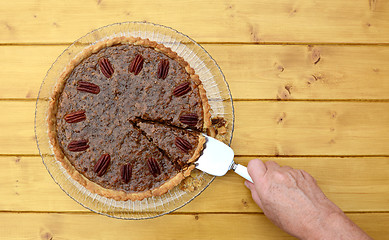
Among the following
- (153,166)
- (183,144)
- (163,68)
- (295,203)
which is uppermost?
(163,68)

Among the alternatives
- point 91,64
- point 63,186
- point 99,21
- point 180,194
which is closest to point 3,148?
point 63,186

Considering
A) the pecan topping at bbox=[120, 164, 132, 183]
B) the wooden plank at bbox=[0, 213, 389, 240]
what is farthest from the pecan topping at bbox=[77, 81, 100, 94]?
the wooden plank at bbox=[0, 213, 389, 240]

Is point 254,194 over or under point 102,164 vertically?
under

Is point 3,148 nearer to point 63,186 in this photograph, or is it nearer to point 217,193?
point 63,186

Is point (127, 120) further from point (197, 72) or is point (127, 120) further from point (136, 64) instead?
point (197, 72)

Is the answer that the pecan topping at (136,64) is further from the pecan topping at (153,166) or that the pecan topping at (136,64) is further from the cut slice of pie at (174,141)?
the pecan topping at (153,166)

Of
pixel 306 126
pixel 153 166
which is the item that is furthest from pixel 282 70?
pixel 153 166

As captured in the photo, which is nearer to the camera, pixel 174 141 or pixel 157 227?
pixel 174 141
